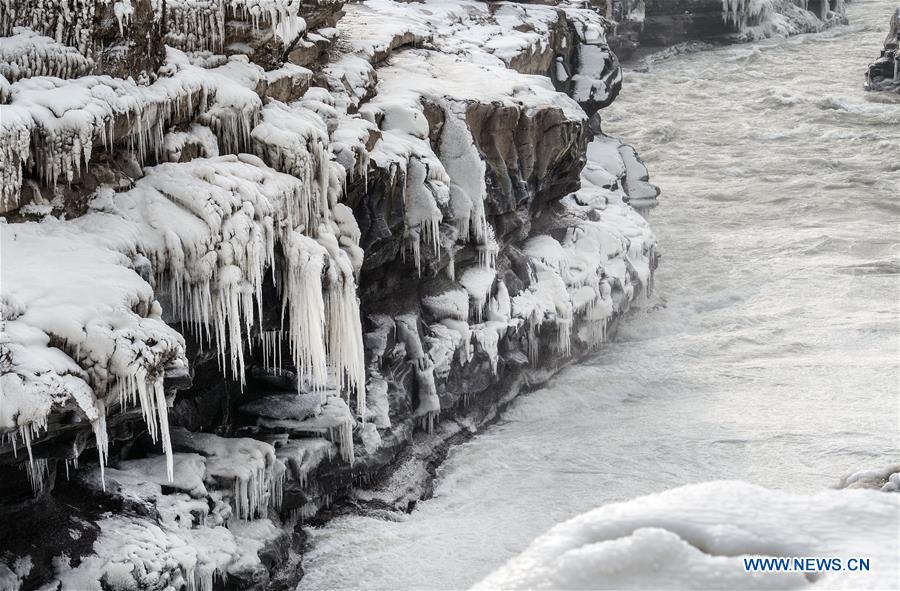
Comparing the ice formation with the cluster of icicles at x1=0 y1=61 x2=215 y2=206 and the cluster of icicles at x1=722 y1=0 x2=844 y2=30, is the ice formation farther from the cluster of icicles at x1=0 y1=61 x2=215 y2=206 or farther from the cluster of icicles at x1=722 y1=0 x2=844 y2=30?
the cluster of icicles at x1=722 y1=0 x2=844 y2=30

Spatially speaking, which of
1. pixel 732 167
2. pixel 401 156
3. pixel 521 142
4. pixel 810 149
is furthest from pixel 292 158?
pixel 810 149

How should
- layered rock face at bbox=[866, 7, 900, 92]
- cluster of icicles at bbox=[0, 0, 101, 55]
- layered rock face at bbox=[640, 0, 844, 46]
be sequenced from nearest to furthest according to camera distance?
cluster of icicles at bbox=[0, 0, 101, 55] → layered rock face at bbox=[866, 7, 900, 92] → layered rock face at bbox=[640, 0, 844, 46]

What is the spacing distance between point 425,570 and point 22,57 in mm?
4883

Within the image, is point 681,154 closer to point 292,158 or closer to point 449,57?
point 449,57

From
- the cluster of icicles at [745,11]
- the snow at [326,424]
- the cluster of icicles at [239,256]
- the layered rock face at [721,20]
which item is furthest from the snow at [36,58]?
the cluster of icicles at [745,11]

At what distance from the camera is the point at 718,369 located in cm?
1390

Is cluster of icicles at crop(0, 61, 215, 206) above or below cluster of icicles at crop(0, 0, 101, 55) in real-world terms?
below

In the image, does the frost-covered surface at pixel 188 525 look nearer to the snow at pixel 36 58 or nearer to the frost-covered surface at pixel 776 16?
the snow at pixel 36 58

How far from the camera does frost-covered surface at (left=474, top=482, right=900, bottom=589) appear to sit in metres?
3.47

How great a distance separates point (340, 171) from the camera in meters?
9.66

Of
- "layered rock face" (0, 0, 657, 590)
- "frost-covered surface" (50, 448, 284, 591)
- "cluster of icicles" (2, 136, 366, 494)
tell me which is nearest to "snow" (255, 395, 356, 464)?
"layered rock face" (0, 0, 657, 590)

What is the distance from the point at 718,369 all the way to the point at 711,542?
10552 millimetres

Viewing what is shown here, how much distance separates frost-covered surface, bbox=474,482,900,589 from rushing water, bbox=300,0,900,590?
5.30 m

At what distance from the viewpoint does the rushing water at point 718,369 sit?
9.95 m
